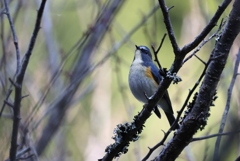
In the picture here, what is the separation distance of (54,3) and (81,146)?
2.24m

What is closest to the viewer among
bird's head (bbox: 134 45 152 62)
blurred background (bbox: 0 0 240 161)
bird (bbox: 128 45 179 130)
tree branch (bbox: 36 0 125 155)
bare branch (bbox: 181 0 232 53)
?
bare branch (bbox: 181 0 232 53)

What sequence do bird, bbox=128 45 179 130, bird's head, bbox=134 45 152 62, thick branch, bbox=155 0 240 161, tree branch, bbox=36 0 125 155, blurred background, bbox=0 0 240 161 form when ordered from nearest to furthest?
thick branch, bbox=155 0 240 161 < tree branch, bbox=36 0 125 155 < blurred background, bbox=0 0 240 161 < bird, bbox=128 45 179 130 < bird's head, bbox=134 45 152 62

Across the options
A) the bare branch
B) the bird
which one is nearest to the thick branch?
the bare branch

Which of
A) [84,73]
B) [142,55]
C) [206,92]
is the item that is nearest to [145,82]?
[142,55]

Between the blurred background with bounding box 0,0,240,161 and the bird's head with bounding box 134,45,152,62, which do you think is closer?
the blurred background with bounding box 0,0,240,161

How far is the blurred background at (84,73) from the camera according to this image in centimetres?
320

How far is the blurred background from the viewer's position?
3.20 meters

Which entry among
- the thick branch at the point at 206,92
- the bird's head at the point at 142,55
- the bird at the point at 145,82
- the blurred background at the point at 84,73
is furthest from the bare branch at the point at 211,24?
the bird's head at the point at 142,55

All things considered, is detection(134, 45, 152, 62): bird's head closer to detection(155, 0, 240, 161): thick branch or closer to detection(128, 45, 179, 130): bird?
detection(128, 45, 179, 130): bird

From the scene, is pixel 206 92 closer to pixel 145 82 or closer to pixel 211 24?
pixel 211 24

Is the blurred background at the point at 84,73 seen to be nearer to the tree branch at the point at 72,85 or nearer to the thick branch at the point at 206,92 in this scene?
the tree branch at the point at 72,85

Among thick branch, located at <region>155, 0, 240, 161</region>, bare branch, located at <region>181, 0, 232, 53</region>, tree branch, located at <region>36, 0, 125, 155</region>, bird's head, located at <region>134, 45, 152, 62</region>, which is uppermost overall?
bird's head, located at <region>134, 45, 152, 62</region>

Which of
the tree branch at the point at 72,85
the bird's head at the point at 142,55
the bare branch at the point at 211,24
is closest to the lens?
the bare branch at the point at 211,24

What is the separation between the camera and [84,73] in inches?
122
